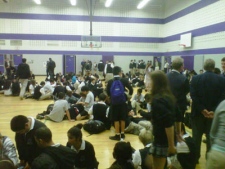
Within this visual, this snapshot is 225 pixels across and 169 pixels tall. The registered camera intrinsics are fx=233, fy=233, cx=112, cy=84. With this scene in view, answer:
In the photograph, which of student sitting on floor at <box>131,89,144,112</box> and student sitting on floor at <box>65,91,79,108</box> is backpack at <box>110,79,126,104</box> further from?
student sitting on floor at <box>65,91,79,108</box>

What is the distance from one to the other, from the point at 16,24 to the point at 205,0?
17755 millimetres

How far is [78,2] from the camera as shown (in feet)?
79.7

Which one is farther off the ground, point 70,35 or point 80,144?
point 70,35

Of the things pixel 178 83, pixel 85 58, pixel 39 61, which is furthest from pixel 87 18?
pixel 178 83

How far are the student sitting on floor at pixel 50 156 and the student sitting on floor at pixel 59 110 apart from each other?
493 centimetres

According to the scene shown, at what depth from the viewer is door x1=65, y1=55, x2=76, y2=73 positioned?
80.9 feet

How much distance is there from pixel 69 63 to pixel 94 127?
61.9ft

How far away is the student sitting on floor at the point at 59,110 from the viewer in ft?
25.5

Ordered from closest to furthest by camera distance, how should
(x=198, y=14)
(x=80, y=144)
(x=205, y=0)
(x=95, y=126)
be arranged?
1. (x=80, y=144)
2. (x=95, y=126)
3. (x=205, y=0)
4. (x=198, y=14)

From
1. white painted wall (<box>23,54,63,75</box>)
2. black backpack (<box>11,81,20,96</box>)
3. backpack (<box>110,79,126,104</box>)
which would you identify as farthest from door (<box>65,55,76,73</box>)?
backpack (<box>110,79,126,104</box>)

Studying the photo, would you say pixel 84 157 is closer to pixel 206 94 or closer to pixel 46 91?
pixel 206 94

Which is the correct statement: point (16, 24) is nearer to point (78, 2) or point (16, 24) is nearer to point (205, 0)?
point (78, 2)

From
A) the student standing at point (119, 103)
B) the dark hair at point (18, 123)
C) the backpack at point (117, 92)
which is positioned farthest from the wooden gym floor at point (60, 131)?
the dark hair at point (18, 123)

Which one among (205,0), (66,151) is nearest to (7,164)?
(66,151)
